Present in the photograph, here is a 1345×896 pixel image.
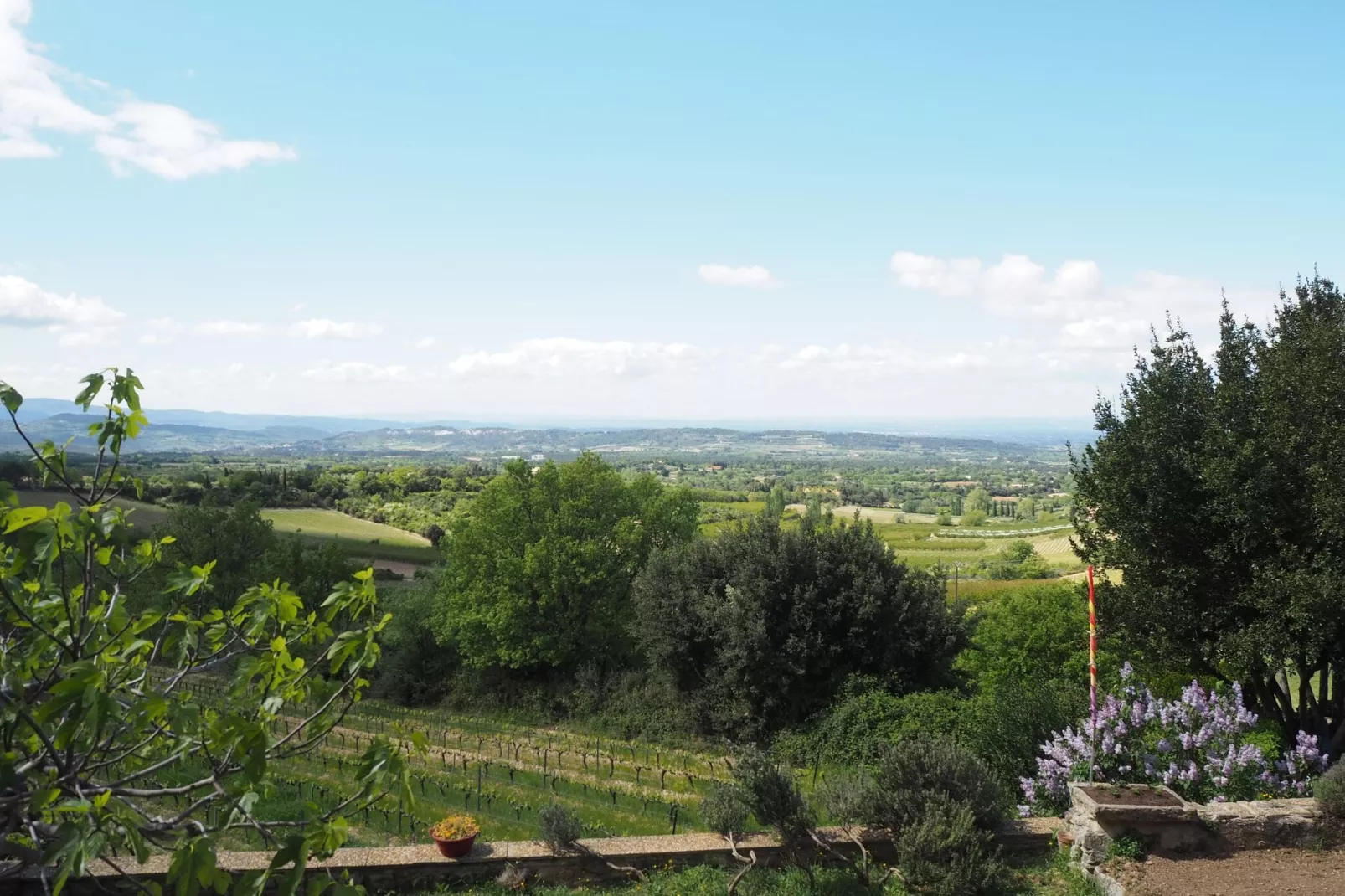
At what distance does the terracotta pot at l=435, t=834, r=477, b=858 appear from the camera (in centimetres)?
945

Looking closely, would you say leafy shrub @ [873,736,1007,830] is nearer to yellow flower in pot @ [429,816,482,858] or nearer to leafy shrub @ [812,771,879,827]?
leafy shrub @ [812,771,879,827]

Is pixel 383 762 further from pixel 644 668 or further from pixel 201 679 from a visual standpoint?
pixel 201 679

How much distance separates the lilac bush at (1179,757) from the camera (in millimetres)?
10352

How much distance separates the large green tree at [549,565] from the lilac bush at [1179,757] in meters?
16.8

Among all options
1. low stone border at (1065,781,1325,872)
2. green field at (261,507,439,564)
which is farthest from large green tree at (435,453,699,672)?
green field at (261,507,439,564)

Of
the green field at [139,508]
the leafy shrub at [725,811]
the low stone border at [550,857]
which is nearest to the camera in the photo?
the low stone border at [550,857]

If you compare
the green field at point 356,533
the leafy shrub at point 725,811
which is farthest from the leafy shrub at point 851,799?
the green field at point 356,533

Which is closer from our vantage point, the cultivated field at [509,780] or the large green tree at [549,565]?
the cultivated field at [509,780]

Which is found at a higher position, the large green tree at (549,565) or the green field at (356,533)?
the large green tree at (549,565)

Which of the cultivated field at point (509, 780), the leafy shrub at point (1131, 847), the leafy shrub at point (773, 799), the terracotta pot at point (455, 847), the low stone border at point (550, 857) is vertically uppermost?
the leafy shrub at point (773, 799)

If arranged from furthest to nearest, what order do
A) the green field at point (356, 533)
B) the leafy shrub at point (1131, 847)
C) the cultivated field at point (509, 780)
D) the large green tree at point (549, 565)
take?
the green field at point (356, 533) → the large green tree at point (549, 565) → the cultivated field at point (509, 780) → the leafy shrub at point (1131, 847)

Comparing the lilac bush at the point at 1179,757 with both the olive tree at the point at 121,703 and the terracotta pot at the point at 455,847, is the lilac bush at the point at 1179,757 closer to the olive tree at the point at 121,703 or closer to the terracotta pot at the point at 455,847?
the terracotta pot at the point at 455,847

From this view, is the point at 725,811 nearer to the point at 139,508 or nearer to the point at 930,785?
the point at 930,785

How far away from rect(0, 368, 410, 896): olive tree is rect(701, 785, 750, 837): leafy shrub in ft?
21.5
